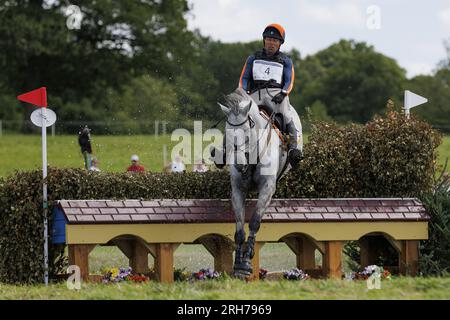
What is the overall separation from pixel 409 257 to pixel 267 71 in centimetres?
312

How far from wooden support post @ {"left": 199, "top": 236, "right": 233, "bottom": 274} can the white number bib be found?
2.18 m

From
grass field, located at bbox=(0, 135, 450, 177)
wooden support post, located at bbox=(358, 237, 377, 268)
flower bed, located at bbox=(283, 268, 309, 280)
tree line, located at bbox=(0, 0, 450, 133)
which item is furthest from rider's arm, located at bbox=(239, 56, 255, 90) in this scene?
tree line, located at bbox=(0, 0, 450, 133)

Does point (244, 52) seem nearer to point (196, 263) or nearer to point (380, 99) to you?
point (380, 99)

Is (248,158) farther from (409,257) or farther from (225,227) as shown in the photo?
(409,257)

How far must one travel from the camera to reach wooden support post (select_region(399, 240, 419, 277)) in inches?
535

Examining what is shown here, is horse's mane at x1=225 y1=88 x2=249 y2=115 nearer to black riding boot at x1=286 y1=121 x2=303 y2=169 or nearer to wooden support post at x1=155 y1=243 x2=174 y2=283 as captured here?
black riding boot at x1=286 y1=121 x2=303 y2=169

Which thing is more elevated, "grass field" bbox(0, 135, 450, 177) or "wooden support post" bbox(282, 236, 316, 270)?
"grass field" bbox(0, 135, 450, 177)

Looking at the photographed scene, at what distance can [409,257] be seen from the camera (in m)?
13.7

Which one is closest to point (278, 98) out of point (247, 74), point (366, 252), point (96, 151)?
point (247, 74)

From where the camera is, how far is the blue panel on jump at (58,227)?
12.6 meters

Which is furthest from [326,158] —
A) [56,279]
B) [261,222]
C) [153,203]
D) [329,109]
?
[329,109]

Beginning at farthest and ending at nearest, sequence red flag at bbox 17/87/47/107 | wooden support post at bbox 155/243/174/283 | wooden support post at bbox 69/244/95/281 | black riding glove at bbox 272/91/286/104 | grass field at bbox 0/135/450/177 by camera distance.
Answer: grass field at bbox 0/135/450/177 < red flag at bbox 17/87/47/107 < wooden support post at bbox 155/243/174/283 < black riding glove at bbox 272/91/286/104 < wooden support post at bbox 69/244/95/281

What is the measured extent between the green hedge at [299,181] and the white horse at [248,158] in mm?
1200
